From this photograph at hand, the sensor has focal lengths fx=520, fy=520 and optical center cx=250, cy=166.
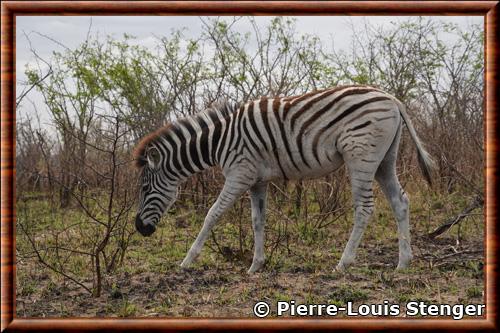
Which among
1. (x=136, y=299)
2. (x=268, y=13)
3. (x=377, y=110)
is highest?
(x=268, y=13)

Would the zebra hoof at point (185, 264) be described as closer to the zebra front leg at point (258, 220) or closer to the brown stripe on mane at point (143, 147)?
the zebra front leg at point (258, 220)

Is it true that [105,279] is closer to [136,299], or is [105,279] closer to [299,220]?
[136,299]

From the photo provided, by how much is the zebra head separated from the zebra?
0.04 ft

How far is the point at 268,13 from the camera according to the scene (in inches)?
158

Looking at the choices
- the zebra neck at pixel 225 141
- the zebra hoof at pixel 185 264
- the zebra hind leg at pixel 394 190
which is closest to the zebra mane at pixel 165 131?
the zebra neck at pixel 225 141

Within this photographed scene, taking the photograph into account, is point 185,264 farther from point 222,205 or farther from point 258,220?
point 258,220

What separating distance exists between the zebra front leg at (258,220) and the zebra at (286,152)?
0.04 feet

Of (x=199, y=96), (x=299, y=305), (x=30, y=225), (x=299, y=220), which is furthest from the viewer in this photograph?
(x=199, y=96)

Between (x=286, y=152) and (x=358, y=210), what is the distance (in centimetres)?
100

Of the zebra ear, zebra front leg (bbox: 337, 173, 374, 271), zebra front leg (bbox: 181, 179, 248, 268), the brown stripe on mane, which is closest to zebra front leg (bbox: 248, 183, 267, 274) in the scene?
zebra front leg (bbox: 181, 179, 248, 268)

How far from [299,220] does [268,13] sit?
398 centimetres

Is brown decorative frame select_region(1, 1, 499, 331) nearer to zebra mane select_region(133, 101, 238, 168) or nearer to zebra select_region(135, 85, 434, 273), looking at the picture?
zebra select_region(135, 85, 434, 273)

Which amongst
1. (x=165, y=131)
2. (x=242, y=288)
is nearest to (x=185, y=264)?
(x=242, y=288)

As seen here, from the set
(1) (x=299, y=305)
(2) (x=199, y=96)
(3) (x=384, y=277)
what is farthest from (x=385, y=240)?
(2) (x=199, y=96)
